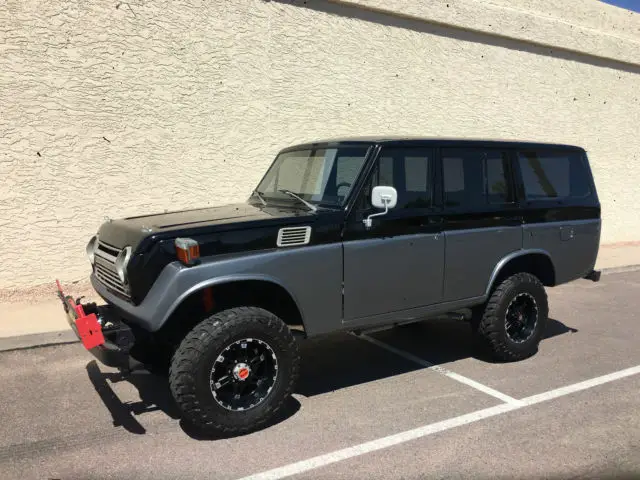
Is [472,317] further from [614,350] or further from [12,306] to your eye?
[12,306]

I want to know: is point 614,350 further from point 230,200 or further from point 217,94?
point 217,94

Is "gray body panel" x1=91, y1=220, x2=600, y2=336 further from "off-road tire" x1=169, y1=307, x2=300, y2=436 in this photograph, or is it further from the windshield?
the windshield

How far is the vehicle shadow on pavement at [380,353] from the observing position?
4.76 meters

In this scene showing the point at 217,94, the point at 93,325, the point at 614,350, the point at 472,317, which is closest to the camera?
the point at 93,325

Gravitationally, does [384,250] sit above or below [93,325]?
above

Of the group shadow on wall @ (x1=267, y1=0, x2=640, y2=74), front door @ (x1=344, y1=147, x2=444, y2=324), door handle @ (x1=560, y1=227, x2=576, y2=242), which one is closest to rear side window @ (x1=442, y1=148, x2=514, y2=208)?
front door @ (x1=344, y1=147, x2=444, y2=324)

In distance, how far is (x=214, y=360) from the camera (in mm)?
3531

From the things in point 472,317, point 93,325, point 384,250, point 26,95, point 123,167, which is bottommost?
point 472,317

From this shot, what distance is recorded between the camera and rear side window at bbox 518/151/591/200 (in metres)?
5.25

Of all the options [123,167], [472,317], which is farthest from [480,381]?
[123,167]

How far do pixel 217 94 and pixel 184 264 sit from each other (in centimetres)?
439

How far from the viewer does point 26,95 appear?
628 centimetres

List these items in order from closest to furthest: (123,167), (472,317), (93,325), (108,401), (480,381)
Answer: (93,325)
(108,401)
(480,381)
(472,317)
(123,167)

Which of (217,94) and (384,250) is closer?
(384,250)
